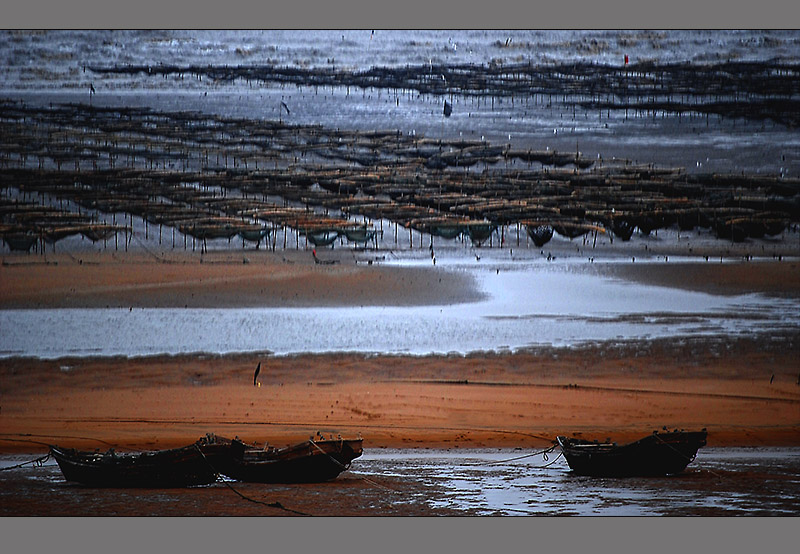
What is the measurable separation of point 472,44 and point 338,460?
2636 millimetres

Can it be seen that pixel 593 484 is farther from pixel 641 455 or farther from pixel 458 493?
pixel 458 493

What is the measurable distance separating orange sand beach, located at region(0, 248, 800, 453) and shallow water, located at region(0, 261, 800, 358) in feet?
0.21

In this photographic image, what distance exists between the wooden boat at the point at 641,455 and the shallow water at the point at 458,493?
2.1 inches

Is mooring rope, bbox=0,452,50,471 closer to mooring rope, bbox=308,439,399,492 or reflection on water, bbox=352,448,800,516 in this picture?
mooring rope, bbox=308,439,399,492

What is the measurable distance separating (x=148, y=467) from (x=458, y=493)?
1.75 meters

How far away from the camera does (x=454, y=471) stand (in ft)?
18.6

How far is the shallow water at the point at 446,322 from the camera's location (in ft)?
19.4

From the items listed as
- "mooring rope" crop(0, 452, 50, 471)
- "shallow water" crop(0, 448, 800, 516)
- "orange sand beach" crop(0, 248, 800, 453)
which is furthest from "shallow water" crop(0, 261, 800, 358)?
"shallow water" crop(0, 448, 800, 516)

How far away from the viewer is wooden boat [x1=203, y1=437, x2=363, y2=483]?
5.46 meters

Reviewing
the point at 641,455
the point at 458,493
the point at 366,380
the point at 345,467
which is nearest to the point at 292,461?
the point at 345,467

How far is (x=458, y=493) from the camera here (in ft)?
18.2

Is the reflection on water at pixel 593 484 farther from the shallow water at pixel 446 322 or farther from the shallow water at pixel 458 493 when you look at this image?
the shallow water at pixel 446 322

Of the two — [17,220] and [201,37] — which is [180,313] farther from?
[201,37]

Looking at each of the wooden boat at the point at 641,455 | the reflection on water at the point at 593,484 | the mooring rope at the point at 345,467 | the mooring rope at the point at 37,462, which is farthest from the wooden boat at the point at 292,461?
the wooden boat at the point at 641,455
